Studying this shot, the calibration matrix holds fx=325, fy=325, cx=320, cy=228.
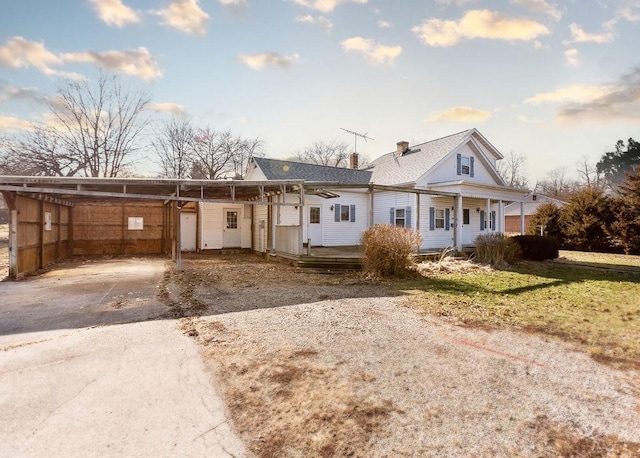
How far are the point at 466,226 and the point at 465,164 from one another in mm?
3619

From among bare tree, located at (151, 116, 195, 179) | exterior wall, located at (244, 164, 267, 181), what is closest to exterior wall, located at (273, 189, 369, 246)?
exterior wall, located at (244, 164, 267, 181)

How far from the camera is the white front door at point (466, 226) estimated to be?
61.6 ft

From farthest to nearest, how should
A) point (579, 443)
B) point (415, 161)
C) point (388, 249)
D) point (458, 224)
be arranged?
point (415, 161) < point (458, 224) < point (388, 249) < point (579, 443)

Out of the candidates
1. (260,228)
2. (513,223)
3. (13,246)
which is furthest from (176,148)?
(513,223)

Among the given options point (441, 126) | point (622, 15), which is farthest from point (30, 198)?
point (441, 126)

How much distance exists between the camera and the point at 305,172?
63.5 feet

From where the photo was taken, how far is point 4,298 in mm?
7359

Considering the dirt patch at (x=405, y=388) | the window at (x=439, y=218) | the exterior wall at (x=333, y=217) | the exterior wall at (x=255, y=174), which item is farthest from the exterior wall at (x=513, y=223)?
the dirt patch at (x=405, y=388)

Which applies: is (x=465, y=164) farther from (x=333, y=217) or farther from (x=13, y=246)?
(x=13, y=246)

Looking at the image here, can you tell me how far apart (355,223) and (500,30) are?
1077 centimetres

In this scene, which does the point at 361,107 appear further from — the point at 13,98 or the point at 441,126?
the point at 441,126

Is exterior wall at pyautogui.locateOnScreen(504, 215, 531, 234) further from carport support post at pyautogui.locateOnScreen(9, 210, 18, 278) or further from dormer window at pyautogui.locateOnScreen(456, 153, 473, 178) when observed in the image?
carport support post at pyautogui.locateOnScreen(9, 210, 18, 278)

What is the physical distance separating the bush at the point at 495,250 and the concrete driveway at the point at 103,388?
39.5 feet

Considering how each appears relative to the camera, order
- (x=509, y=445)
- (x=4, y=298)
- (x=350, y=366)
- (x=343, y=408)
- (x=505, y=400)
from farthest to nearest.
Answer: (x=4, y=298) → (x=350, y=366) → (x=505, y=400) → (x=343, y=408) → (x=509, y=445)
